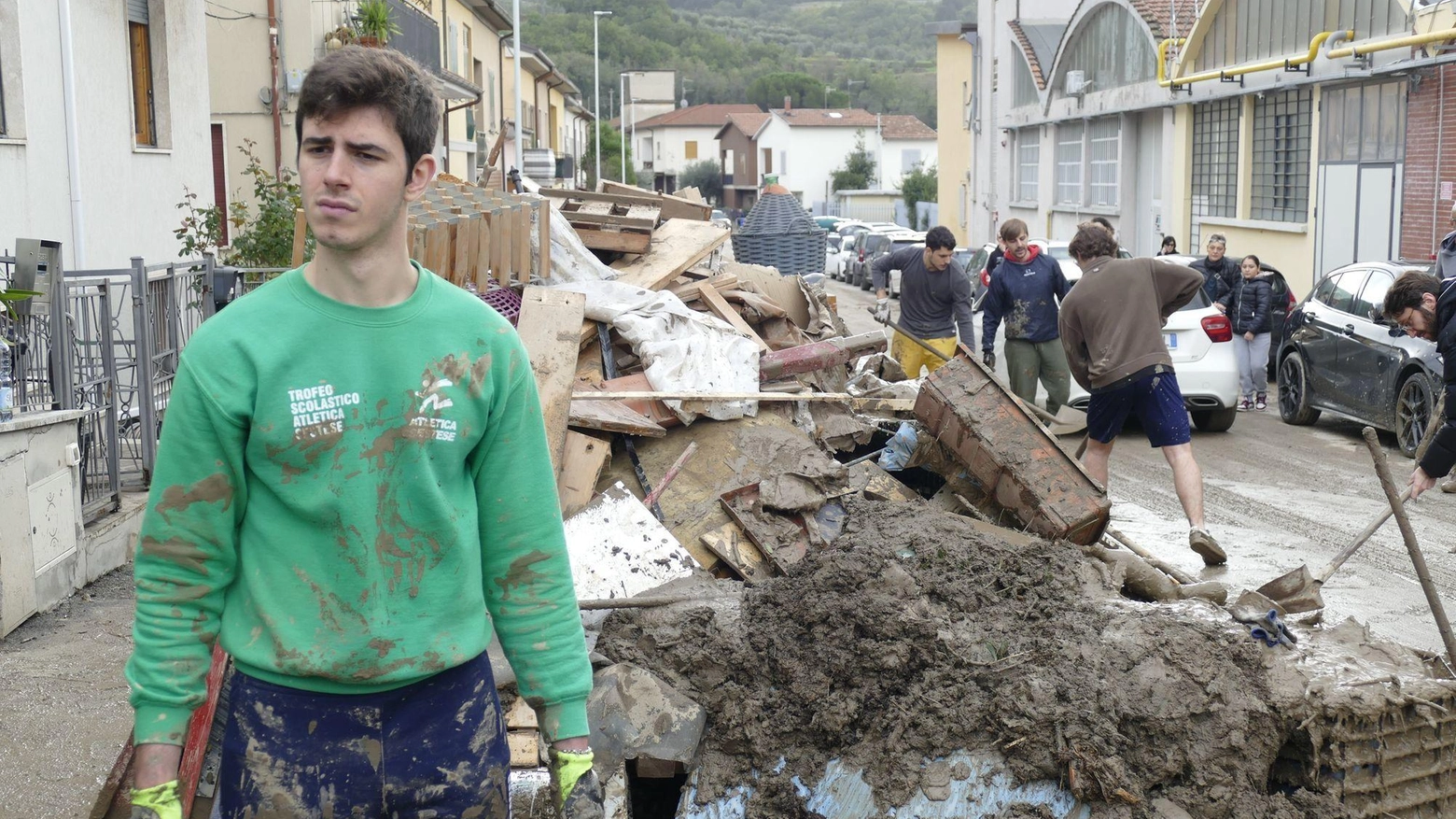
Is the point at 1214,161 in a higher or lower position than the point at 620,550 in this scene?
higher

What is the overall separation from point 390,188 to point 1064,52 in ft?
109

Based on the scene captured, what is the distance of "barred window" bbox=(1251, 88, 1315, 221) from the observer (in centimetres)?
2128

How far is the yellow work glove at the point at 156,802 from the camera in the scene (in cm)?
227

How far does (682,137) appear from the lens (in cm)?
10456

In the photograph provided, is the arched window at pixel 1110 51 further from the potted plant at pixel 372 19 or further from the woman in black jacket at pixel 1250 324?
the potted plant at pixel 372 19

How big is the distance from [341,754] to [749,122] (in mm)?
92571

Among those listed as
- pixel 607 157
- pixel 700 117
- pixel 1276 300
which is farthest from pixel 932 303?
pixel 700 117

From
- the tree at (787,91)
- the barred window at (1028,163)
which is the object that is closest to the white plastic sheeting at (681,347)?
the barred window at (1028,163)

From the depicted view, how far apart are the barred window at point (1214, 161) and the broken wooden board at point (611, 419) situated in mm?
19198

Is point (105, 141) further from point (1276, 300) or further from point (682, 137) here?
point (682, 137)

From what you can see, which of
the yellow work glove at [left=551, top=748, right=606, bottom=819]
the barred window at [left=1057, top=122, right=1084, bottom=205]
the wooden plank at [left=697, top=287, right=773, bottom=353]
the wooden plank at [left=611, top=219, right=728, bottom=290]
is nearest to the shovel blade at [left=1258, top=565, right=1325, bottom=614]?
the yellow work glove at [left=551, top=748, right=606, bottom=819]

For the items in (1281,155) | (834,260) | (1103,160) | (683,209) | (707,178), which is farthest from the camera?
(707,178)

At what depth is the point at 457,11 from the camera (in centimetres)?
3356

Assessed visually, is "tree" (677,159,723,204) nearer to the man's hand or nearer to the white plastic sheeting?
the white plastic sheeting
